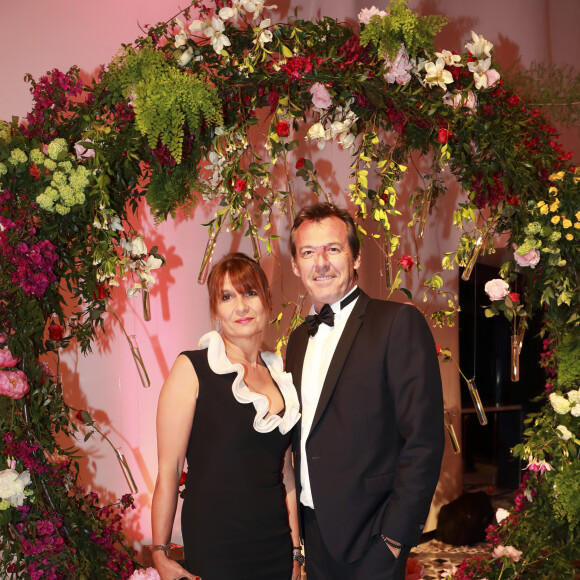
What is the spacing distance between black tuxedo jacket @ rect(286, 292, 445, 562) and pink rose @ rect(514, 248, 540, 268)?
0.64 metres

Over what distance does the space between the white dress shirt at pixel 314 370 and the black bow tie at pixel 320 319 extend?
0.06 feet

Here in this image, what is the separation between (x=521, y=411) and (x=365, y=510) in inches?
133

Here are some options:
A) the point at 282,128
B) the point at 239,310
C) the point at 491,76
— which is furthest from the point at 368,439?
the point at 491,76

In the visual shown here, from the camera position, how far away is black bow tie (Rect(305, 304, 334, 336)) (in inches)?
92.8

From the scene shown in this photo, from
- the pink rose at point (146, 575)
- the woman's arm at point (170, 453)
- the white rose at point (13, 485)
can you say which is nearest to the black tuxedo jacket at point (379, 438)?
the woman's arm at point (170, 453)

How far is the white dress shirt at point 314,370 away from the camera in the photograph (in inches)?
90.7

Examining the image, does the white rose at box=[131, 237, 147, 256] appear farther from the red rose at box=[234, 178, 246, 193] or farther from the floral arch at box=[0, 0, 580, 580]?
the red rose at box=[234, 178, 246, 193]

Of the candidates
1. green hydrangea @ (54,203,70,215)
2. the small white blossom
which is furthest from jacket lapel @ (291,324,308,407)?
the small white blossom

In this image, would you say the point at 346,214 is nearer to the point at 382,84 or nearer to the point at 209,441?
the point at 382,84

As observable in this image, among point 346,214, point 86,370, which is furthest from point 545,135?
point 86,370

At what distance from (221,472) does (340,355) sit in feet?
1.72

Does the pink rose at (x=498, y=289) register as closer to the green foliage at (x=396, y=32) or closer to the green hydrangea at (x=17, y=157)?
the green foliage at (x=396, y=32)

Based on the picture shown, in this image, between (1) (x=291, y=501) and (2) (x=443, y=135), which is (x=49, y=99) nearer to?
(2) (x=443, y=135)

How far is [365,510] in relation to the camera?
215 cm
